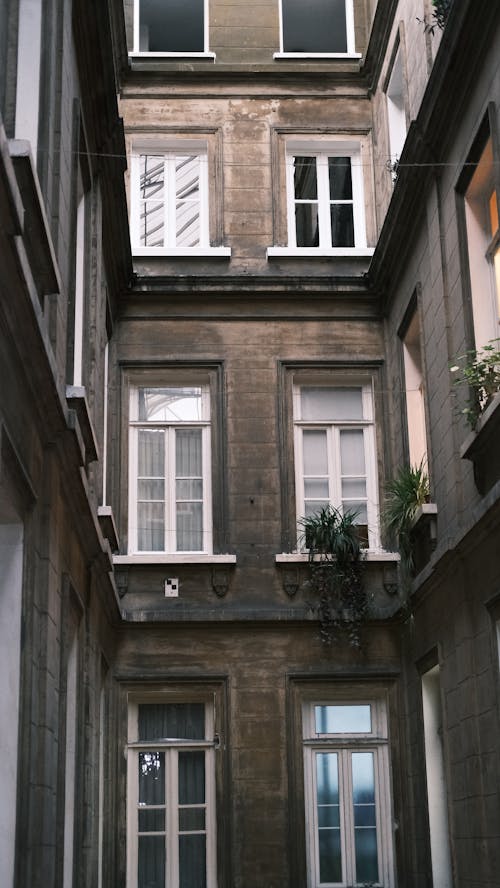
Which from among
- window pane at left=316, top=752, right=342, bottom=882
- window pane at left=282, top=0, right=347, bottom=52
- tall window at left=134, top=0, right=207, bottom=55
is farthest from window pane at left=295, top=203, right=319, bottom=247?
window pane at left=316, top=752, right=342, bottom=882

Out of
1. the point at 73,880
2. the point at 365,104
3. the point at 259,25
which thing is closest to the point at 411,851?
the point at 73,880

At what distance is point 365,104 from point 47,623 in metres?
9.95

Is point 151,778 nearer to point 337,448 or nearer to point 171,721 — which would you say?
point 171,721

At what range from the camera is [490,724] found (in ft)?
36.1

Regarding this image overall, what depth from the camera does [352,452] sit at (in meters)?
15.8

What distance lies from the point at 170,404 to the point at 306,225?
2.80 m

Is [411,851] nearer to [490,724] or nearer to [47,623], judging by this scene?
[490,724]

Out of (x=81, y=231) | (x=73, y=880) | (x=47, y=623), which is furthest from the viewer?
(x=81, y=231)

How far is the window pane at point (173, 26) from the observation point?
17391mm

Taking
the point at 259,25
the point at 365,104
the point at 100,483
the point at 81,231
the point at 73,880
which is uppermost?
the point at 259,25

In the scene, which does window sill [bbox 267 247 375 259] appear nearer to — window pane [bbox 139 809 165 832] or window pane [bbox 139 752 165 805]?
window pane [bbox 139 752 165 805]

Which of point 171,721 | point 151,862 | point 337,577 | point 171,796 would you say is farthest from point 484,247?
point 151,862

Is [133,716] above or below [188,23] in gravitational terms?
below

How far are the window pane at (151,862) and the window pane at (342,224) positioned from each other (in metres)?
7.21
